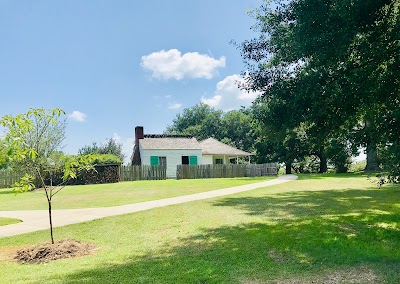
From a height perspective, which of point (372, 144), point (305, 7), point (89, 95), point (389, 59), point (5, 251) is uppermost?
point (89, 95)

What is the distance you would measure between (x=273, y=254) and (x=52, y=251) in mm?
4246

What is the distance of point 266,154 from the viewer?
45.9 metres

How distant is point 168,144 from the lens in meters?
39.5

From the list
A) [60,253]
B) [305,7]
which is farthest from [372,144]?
[60,253]

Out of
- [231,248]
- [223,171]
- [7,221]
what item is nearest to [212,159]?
[223,171]

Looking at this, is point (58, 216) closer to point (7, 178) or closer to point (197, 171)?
point (7, 178)

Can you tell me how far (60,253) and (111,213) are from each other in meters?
4.91

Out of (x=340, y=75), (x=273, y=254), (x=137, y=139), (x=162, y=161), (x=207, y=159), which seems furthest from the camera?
(x=207, y=159)

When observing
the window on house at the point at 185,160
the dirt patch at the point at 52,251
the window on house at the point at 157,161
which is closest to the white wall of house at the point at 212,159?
the window on house at the point at 185,160

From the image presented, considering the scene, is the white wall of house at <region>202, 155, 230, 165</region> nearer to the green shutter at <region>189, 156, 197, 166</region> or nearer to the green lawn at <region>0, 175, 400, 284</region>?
the green shutter at <region>189, 156, 197, 166</region>

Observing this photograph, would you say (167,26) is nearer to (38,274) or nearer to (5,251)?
(5,251)

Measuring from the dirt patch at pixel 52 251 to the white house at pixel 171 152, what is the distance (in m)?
30.2

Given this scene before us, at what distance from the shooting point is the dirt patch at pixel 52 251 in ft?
22.4

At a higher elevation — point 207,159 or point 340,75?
point 340,75
